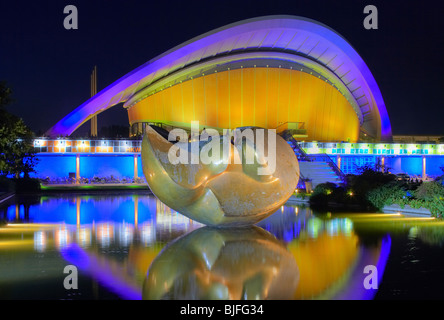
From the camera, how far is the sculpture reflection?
26.0 ft

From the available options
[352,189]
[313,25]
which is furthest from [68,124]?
[352,189]

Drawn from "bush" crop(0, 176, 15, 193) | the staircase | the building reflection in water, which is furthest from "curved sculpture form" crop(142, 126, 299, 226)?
"bush" crop(0, 176, 15, 193)

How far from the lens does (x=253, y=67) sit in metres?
49.2

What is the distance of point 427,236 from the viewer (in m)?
14.0

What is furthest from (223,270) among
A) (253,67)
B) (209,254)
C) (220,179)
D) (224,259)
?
(253,67)

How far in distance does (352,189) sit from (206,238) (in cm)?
1289

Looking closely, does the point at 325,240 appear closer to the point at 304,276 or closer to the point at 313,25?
the point at 304,276

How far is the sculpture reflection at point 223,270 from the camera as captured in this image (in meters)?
7.94

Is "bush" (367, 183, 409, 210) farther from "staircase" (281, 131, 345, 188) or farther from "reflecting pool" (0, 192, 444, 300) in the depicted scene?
"staircase" (281, 131, 345, 188)

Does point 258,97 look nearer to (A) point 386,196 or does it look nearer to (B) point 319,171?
(B) point 319,171

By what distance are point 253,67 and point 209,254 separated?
39.7m

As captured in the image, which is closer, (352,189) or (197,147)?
(197,147)

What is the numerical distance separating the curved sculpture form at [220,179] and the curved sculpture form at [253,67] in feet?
98.6
